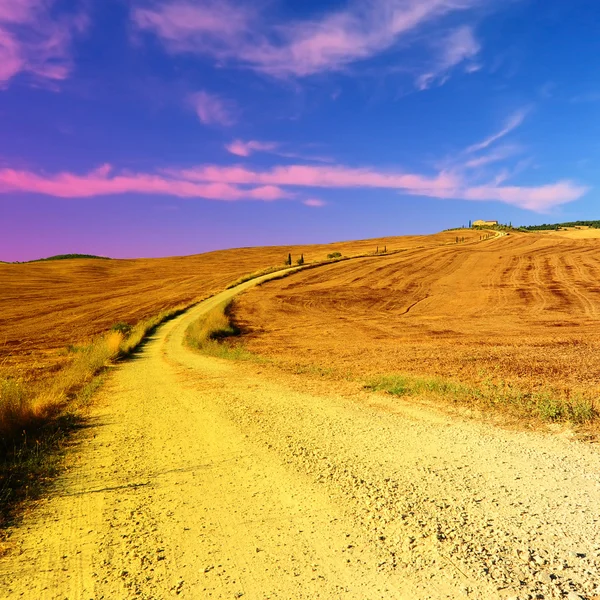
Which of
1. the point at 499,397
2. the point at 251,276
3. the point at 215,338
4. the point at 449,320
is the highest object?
the point at 251,276

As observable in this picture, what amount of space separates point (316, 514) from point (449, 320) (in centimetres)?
2169

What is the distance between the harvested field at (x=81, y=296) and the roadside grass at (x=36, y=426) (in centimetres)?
303

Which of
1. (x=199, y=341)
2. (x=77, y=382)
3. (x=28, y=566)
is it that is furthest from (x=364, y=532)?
(x=199, y=341)

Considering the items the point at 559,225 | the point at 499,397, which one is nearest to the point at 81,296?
the point at 499,397

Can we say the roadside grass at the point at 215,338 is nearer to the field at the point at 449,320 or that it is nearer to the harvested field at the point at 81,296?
the field at the point at 449,320

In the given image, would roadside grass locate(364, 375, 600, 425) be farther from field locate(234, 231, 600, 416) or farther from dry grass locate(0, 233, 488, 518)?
dry grass locate(0, 233, 488, 518)

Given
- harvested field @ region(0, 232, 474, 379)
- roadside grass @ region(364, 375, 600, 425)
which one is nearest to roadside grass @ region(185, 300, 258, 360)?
harvested field @ region(0, 232, 474, 379)

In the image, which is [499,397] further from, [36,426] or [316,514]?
[36,426]

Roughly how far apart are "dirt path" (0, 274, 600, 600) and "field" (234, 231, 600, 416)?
3619 mm

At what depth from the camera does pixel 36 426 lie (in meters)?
8.23

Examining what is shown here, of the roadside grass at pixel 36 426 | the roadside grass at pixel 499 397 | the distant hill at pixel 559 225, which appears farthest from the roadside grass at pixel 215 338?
the distant hill at pixel 559 225

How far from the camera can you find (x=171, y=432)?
317 inches

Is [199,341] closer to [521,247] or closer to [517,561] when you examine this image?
[517,561]

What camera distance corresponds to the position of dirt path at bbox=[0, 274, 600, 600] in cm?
379
